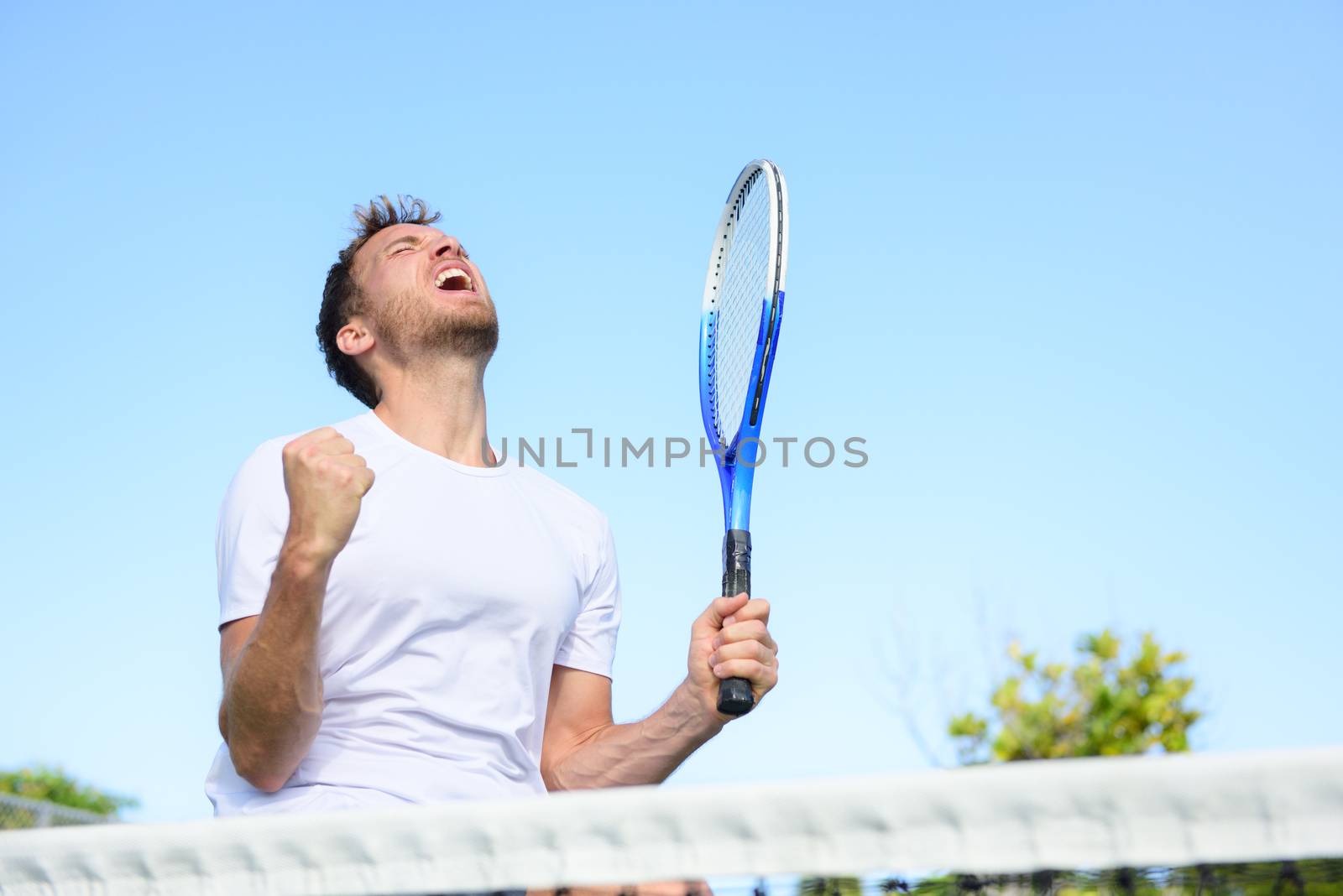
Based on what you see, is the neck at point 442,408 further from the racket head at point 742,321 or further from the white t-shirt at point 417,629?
the racket head at point 742,321

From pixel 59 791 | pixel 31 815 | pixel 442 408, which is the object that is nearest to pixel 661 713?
pixel 442 408

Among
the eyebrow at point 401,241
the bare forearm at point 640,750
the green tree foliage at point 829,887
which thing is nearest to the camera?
the green tree foliage at point 829,887

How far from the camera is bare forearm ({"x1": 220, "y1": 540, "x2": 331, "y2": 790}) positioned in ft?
7.50

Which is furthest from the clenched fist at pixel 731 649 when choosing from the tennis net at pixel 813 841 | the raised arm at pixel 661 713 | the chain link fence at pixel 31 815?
the chain link fence at pixel 31 815

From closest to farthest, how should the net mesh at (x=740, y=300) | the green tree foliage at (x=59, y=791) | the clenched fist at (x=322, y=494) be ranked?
the clenched fist at (x=322, y=494) → the net mesh at (x=740, y=300) → the green tree foliage at (x=59, y=791)

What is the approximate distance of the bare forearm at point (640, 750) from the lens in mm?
2896

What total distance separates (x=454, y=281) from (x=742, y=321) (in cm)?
76

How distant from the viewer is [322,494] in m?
2.25

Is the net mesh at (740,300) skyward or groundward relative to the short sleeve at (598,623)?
skyward

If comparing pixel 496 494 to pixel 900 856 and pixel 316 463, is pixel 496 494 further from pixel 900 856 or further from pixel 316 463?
pixel 900 856

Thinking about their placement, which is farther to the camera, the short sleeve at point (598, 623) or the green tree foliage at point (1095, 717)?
the green tree foliage at point (1095, 717)

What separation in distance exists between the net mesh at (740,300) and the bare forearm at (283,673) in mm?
1306

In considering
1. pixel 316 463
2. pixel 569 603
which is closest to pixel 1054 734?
pixel 569 603

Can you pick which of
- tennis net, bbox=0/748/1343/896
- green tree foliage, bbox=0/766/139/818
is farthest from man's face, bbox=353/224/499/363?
green tree foliage, bbox=0/766/139/818
